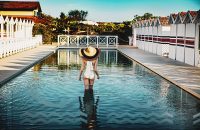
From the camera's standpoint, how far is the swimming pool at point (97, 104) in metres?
8.55

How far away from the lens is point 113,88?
13867 mm

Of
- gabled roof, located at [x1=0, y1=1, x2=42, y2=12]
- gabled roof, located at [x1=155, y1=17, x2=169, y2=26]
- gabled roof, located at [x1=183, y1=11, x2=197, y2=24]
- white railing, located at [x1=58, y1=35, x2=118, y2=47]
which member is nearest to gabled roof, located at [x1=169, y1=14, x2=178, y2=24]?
gabled roof, located at [x1=155, y1=17, x2=169, y2=26]

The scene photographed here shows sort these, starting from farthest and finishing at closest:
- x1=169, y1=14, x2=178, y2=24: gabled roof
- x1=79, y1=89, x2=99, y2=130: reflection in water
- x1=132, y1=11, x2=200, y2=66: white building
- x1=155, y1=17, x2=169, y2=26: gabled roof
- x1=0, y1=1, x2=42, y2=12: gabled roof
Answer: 1. x1=0, y1=1, x2=42, y2=12: gabled roof
2. x1=155, y1=17, x2=169, y2=26: gabled roof
3. x1=169, y1=14, x2=178, y2=24: gabled roof
4. x1=132, y1=11, x2=200, y2=66: white building
5. x1=79, y1=89, x2=99, y2=130: reflection in water

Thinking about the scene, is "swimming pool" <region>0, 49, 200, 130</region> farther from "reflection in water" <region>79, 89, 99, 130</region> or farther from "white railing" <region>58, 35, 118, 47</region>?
"white railing" <region>58, 35, 118, 47</region>

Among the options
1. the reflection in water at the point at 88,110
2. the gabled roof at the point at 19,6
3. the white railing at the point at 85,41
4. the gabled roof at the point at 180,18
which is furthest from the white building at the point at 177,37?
the gabled roof at the point at 19,6

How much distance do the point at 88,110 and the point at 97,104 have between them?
33.6 inches

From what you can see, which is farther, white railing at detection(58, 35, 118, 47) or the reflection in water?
white railing at detection(58, 35, 118, 47)

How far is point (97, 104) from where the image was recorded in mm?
10797

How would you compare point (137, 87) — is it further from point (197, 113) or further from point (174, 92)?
point (197, 113)

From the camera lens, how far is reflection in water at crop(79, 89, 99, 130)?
848 cm

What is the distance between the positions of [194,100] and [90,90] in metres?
3.79

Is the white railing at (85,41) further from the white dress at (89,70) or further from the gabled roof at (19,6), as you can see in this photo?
the white dress at (89,70)

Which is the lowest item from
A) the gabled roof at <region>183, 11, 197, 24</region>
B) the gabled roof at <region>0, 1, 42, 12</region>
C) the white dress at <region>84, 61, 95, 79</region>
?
the white dress at <region>84, 61, 95, 79</region>

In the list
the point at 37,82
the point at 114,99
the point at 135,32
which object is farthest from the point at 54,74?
the point at 135,32
